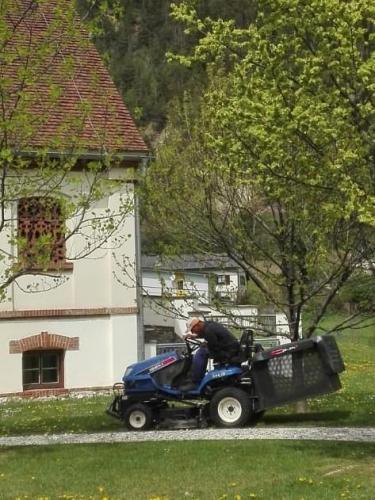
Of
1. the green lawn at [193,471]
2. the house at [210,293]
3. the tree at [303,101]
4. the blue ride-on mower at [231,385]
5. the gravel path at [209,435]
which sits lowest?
the green lawn at [193,471]

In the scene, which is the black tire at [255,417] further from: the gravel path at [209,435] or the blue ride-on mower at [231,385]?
the gravel path at [209,435]

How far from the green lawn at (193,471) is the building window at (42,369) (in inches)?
397

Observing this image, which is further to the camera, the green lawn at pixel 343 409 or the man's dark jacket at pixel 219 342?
the green lawn at pixel 343 409

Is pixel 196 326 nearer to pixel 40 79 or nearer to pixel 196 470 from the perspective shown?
pixel 196 470

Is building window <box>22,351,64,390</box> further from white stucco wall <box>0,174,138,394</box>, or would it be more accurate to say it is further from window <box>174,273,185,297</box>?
window <box>174,273,185,297</box>

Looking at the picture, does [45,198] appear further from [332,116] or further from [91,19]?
[332,116]

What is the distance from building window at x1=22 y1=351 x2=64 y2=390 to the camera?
22266mm

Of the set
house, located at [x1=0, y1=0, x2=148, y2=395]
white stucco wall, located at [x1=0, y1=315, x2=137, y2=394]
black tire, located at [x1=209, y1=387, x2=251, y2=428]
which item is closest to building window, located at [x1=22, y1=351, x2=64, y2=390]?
house, located at [x1=0, y1=0, x2=148, y2=395]

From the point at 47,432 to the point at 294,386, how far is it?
4.11 meters

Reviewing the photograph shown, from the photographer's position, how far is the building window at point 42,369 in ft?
73.0

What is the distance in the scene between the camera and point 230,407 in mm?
13430

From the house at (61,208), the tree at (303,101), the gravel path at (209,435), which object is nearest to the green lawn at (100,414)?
the gravel path at (209,435)

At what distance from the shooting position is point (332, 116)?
363 inches

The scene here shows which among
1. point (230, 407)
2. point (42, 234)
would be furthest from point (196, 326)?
point (42, 234)
